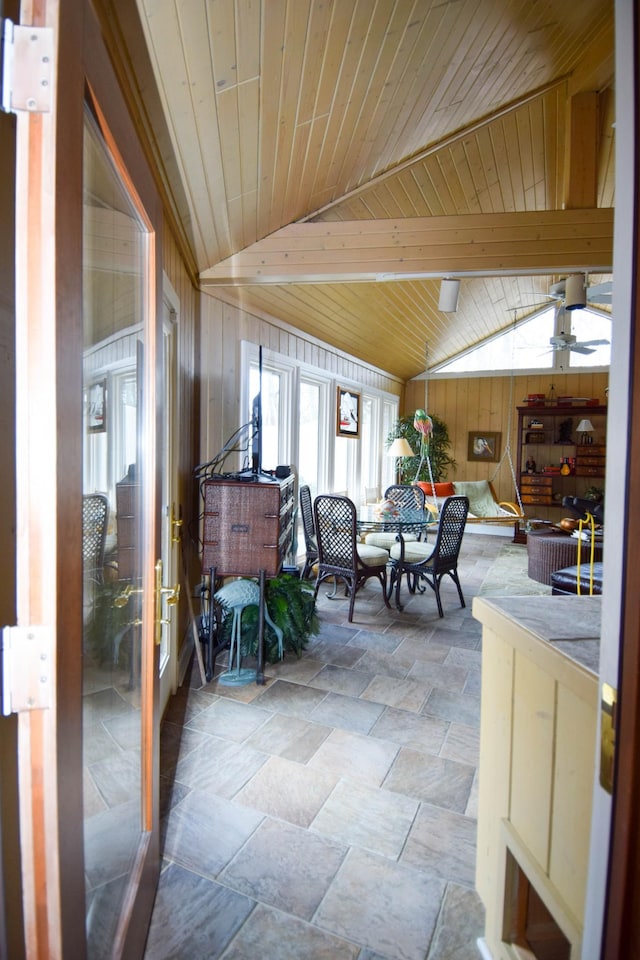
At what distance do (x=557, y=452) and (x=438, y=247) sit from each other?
A: 6191 mm

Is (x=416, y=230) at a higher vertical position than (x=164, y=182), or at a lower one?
higher

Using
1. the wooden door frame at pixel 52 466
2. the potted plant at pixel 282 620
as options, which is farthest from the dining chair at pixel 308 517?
the wooden door frame at pixel 52 466

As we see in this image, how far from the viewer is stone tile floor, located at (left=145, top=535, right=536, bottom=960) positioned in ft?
4.88

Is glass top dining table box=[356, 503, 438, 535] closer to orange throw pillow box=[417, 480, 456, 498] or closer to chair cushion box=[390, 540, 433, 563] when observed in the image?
chair cushion box=[390, 540, 433, 563]

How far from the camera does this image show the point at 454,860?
1755 mm

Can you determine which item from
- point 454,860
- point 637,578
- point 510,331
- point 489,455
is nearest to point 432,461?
point 489,455

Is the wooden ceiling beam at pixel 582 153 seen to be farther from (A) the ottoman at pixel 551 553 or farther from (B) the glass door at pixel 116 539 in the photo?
(A) the ottoman at pixel 551 553

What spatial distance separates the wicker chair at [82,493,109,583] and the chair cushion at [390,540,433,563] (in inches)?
137

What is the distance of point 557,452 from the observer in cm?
831

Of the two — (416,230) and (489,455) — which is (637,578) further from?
(489,455)

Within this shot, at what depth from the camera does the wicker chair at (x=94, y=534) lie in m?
1.22

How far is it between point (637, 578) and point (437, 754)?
2027 millimetres

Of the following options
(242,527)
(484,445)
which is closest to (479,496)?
(484,445)

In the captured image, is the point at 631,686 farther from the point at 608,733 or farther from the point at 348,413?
the point at 348,413
